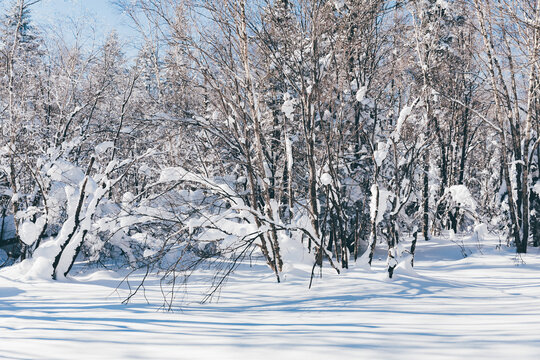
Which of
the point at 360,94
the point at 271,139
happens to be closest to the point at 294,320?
the point at 360,94

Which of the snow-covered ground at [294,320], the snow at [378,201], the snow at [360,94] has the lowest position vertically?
the snow-covered ground at [294,320]

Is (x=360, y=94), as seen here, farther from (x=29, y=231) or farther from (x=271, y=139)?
(x=29, y=231)

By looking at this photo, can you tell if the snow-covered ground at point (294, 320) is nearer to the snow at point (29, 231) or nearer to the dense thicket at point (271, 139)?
the dense thicket at point (271, 139)

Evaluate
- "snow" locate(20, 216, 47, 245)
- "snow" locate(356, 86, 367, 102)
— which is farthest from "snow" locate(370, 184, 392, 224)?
"snow" locate(20, 216, 47, 245)

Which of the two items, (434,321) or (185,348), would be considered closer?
(185,348)

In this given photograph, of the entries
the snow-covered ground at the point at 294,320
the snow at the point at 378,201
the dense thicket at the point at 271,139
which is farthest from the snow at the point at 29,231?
the snow at the point at 378,201

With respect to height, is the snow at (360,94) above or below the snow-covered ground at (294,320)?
above

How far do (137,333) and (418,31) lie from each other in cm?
1312

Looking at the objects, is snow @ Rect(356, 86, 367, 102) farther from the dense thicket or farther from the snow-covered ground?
the snow-covered ground

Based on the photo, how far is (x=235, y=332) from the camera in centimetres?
395

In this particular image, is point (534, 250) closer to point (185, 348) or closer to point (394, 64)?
point (394, 64)

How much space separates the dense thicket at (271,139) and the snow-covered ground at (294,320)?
59 centimetres

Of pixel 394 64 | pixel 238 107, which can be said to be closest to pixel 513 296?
pixel 238 107

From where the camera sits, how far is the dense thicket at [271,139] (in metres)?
6.81
